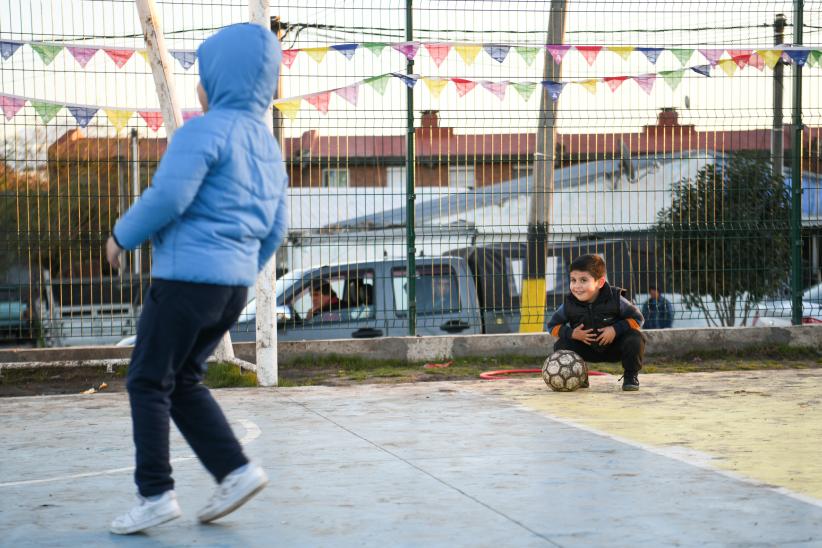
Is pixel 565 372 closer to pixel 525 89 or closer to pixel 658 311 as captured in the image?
pixel 525 89

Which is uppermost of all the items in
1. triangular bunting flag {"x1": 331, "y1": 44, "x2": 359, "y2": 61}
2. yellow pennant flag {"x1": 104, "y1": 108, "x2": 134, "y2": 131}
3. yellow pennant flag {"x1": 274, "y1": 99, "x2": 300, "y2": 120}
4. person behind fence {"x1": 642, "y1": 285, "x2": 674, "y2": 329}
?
triangular bunting flag {"x1": 331, "y1": 44, "x2": 359, "y2": 61}

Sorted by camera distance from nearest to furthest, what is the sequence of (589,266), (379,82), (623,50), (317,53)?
(589,266)
(317,53)
(379,82)
(623,50)

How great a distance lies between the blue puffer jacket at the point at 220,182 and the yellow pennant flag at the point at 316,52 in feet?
18.0

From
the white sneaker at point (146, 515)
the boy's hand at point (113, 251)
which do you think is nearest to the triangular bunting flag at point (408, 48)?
the boy's hand at point (113, 251)

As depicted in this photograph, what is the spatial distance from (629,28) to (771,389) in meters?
4.03

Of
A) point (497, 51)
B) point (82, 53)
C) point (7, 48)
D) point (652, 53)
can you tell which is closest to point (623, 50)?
point (652, 53)

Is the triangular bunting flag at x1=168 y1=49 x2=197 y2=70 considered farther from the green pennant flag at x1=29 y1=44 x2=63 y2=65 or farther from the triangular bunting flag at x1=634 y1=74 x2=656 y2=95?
the triangular bunting flag at x1=634 y1=74 x2=656 y2=95

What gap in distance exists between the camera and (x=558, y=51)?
10188 mm

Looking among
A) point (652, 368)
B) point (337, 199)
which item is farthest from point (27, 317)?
point (652, 368)

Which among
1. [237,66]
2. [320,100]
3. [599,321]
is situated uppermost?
[320,100]

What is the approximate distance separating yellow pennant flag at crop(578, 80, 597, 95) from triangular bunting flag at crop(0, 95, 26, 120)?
196 inches

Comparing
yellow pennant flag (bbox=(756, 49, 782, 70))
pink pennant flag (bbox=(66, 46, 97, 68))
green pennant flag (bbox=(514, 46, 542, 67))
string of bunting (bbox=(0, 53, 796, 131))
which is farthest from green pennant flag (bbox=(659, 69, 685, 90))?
pink pennant flag (bbox=(66, 46, 97, 68))

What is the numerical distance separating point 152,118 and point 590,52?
4.11m

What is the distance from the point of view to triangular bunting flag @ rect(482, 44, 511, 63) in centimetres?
1003
